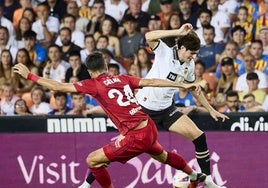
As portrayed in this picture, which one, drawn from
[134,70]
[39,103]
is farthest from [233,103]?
[39,103]

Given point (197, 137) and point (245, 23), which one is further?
point (245, 23)

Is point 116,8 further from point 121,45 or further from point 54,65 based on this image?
point 54,65

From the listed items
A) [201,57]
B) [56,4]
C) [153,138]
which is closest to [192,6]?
[201,57]

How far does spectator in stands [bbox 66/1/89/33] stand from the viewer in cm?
1545

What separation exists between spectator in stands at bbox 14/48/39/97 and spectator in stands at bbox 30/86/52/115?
0.53 meters

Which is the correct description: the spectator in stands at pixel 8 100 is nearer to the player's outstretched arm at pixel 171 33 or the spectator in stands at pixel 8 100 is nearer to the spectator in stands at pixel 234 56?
the spectator in stands at pixel 234 56

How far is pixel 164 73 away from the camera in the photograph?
11438mm

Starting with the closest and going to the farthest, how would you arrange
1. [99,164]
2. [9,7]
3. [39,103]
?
1. [99,164]
2. [39,103]
3. [9,7]

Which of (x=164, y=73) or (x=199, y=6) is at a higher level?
(x=199, y=6)

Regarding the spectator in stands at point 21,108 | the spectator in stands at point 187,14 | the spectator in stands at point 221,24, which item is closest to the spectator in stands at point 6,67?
the spectator in stands at point 21,108

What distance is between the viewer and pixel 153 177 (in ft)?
42.8

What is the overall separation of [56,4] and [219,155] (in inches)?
176

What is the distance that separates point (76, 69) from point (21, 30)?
1.47m

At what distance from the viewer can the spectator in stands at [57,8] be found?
15797mm
